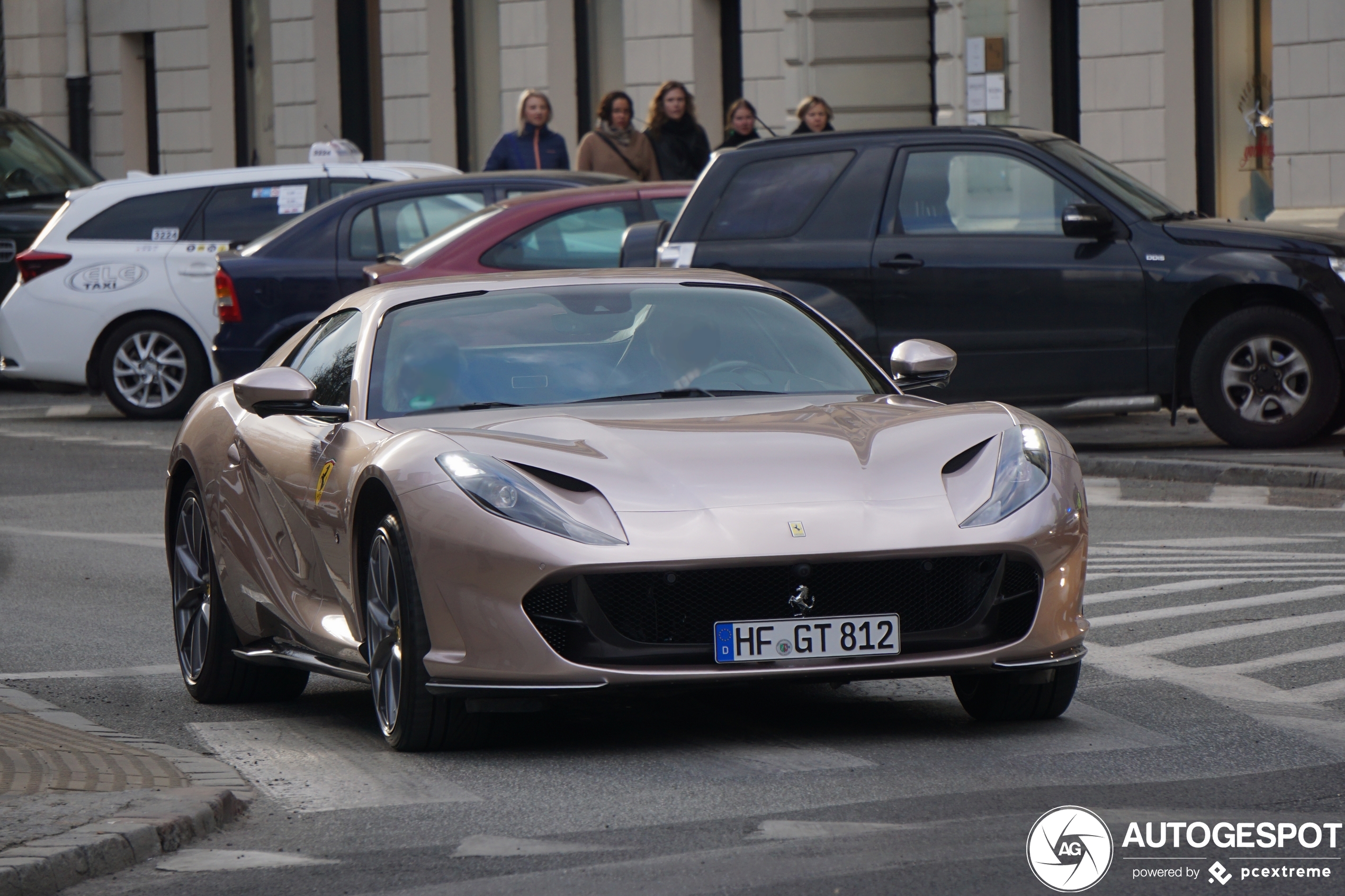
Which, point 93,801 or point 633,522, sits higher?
point 633,522

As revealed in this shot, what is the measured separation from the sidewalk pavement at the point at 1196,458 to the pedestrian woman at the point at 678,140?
470 cm

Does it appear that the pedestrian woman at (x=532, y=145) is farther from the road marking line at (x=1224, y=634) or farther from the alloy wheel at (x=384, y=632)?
the alloy wheel at (x=384, y=632)

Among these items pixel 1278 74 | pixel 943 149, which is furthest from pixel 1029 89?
pixel 943 149

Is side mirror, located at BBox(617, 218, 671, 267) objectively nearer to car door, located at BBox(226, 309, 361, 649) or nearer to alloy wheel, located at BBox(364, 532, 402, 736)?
car door, located at BBox(226, 309, 361, 649)

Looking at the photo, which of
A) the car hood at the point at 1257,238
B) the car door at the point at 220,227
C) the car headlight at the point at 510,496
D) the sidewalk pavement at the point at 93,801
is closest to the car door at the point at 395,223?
the car door at the point at 220,227

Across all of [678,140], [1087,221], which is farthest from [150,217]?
Result: [1087,221]

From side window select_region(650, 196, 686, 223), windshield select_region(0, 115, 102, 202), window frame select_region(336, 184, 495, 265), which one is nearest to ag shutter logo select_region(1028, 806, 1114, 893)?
side window select_region(650, 196, 686, 223)

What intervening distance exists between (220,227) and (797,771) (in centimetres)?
1334

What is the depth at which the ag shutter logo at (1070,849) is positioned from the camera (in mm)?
4617

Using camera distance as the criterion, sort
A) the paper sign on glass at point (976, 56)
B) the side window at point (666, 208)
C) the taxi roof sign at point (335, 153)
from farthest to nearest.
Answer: the paper sign on glass at point (976, 56) < the taxi roof sign at point (335, 153) < the side window at point (666, 208)

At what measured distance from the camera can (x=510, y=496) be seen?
19.5 feet

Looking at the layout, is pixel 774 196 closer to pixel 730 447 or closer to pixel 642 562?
pixel 730 447

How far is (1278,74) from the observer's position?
63.9ft

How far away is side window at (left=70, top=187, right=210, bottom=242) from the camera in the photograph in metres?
18.4
